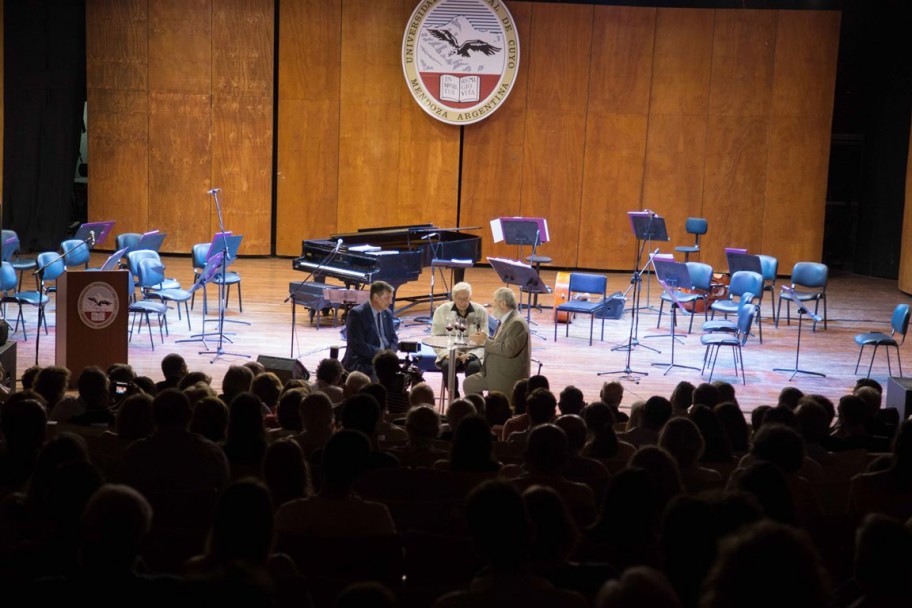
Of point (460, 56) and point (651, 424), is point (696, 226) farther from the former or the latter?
point (651, 424)

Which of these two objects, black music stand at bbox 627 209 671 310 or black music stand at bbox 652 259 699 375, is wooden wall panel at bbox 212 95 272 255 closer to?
black music stand at bbox 627 209 671 310

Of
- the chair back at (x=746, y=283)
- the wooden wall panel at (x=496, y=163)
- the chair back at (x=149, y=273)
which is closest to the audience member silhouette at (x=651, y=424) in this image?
the chair back at (x=746, y=283)

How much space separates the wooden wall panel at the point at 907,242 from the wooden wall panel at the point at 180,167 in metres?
10.8

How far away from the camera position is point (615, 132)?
16703 millimetres

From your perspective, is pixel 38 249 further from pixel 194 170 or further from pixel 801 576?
pixel 801 576

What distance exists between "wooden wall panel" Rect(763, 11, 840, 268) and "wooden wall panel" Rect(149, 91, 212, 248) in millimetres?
9104

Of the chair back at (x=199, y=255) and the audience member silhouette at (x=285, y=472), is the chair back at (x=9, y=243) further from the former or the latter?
the audience member silhouette at (x=285, y=472)

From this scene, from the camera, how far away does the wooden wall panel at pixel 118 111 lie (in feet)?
52.7

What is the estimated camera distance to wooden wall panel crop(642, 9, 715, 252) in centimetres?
1634

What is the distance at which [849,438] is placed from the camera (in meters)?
5.39

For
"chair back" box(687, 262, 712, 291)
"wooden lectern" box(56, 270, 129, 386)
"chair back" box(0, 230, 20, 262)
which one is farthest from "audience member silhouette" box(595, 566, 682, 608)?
"chair back" box(0, 230, 20, 262)

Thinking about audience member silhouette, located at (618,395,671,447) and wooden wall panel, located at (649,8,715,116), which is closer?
audience member silhouette, located at (618,395,671,447)

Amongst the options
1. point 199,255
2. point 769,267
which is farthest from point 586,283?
point 199,255

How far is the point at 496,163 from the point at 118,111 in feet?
20.0
